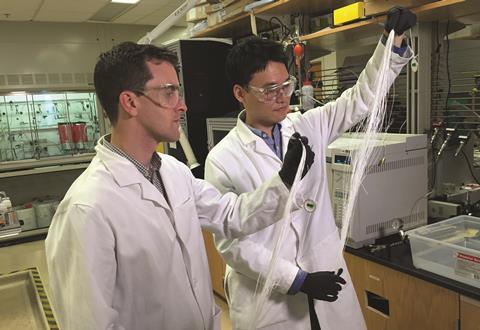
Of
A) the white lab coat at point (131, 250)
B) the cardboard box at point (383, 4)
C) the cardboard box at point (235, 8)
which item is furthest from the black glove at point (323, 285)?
the cardboard box at point (235, 8)

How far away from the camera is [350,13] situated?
2.01m

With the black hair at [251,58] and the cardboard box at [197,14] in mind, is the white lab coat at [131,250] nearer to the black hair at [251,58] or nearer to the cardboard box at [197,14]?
the black hair at [251,58]

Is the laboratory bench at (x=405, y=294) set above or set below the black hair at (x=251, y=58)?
below

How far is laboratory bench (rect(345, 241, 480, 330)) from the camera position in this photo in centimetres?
147

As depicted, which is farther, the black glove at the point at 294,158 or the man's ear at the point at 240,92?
the man's ear at the point at 240,92

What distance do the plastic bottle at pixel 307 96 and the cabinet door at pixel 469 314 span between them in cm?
139

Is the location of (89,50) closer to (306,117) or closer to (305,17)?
(305,17)

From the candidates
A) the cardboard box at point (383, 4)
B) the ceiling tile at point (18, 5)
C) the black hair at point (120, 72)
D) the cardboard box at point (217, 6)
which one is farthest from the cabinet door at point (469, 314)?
the ceiling tile at point (18, 5)

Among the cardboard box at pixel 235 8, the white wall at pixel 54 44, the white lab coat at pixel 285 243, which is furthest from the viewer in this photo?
the white wall at pixel 54 44

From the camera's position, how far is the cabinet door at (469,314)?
4.63 ft

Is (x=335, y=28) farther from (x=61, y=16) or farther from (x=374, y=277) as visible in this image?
(x=61, y=16)

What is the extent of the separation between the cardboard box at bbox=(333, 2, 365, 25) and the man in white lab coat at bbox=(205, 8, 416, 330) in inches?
22.9

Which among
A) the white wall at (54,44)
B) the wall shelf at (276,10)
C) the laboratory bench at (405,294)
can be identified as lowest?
the laboratory bench at (405,294)

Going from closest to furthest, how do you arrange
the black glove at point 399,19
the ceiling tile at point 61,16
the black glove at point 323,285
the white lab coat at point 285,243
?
the black glove at point 399,19
the black glove at point 323,285
the white lab coat at point 285,243
the ceiling tile at point 61,16
